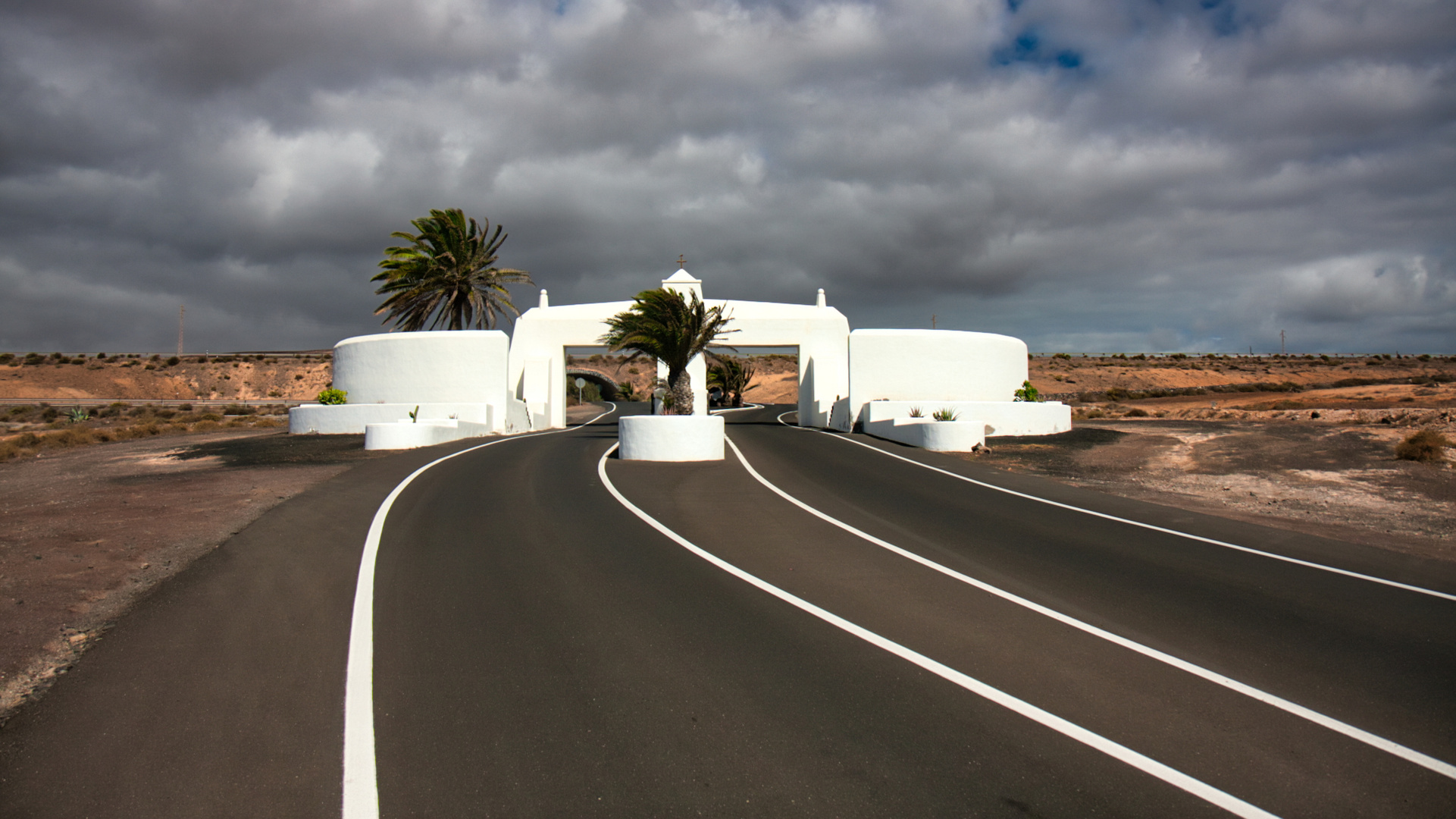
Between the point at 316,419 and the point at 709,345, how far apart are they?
14.9m

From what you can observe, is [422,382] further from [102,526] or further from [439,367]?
[102,526]

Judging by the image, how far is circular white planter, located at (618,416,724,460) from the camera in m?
18.3

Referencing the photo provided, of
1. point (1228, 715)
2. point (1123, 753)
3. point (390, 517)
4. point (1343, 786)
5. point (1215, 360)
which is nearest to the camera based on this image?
point (1343, 786)

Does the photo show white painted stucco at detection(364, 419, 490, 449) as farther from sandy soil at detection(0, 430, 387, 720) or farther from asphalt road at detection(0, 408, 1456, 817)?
asphalt road at detection(0, 408, 1456, 817)

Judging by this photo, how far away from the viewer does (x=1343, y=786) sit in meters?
3.72

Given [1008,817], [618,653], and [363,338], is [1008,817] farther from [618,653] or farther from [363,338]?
[363,338]

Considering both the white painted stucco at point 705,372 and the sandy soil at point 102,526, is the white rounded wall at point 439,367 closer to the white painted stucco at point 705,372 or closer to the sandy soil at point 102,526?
the white painted stucco at point 705,372

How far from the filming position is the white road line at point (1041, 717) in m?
3.63

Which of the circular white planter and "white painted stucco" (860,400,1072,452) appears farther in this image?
"white painted stucco" (860,400,1072,452)

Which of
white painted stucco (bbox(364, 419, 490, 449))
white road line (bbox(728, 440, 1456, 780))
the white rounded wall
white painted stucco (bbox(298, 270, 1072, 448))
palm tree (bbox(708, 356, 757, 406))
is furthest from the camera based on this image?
palm tree (bbox(708, 356, 757, 406))

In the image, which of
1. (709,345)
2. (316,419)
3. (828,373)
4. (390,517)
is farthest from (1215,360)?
(390,517)

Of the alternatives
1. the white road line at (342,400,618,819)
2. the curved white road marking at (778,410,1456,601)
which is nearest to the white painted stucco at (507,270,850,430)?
the curved white road marking at (778,410,1456,601)

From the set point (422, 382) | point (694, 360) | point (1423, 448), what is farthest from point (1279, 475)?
point (422, 382)

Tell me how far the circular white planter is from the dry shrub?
14799 millimetres
